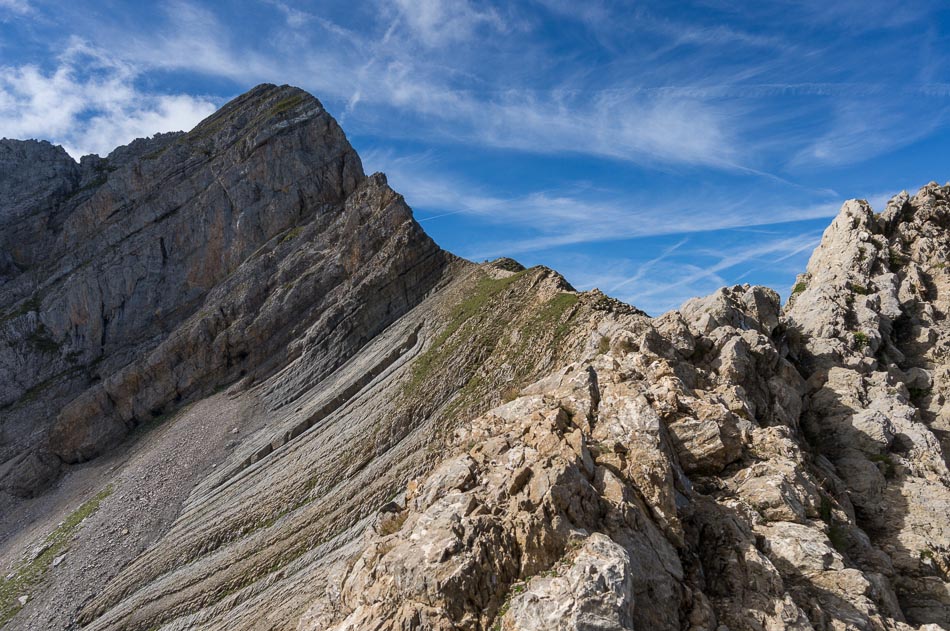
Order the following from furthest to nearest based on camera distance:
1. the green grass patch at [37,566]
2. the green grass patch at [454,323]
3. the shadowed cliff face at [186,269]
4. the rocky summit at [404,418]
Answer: the shadowed cliff face at [186,269] → the green grass patch at [454,323] → the green grass patch at [37,566] → the rocky summit at [404,418]

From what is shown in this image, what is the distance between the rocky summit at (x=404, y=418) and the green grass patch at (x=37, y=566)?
363mm

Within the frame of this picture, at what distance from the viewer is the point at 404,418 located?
1671 inches

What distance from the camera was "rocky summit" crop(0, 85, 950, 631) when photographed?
48.1 feet

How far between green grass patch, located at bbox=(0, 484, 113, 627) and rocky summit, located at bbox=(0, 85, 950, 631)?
1.19 feet

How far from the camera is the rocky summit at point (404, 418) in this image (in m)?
14.7

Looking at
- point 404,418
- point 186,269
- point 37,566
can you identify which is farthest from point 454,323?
point 186,269

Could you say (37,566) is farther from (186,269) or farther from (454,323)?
(186,269)

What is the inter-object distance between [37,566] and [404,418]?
108ft

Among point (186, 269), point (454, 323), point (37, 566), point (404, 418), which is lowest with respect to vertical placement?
point (37, 566)

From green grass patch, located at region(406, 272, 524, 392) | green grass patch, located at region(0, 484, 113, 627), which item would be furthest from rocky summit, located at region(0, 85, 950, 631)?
green grass patch, located at region(406, 272, 524, 392)

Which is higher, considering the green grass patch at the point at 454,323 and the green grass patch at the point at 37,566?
the green grass patch at the point at 454,323

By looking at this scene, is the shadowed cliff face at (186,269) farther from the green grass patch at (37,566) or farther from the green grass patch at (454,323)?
the green grass patch at (37,566)

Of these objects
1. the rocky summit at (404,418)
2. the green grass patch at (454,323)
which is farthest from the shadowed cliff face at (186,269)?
the green grass patch at (454,323)

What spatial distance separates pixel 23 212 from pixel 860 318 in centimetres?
11761
